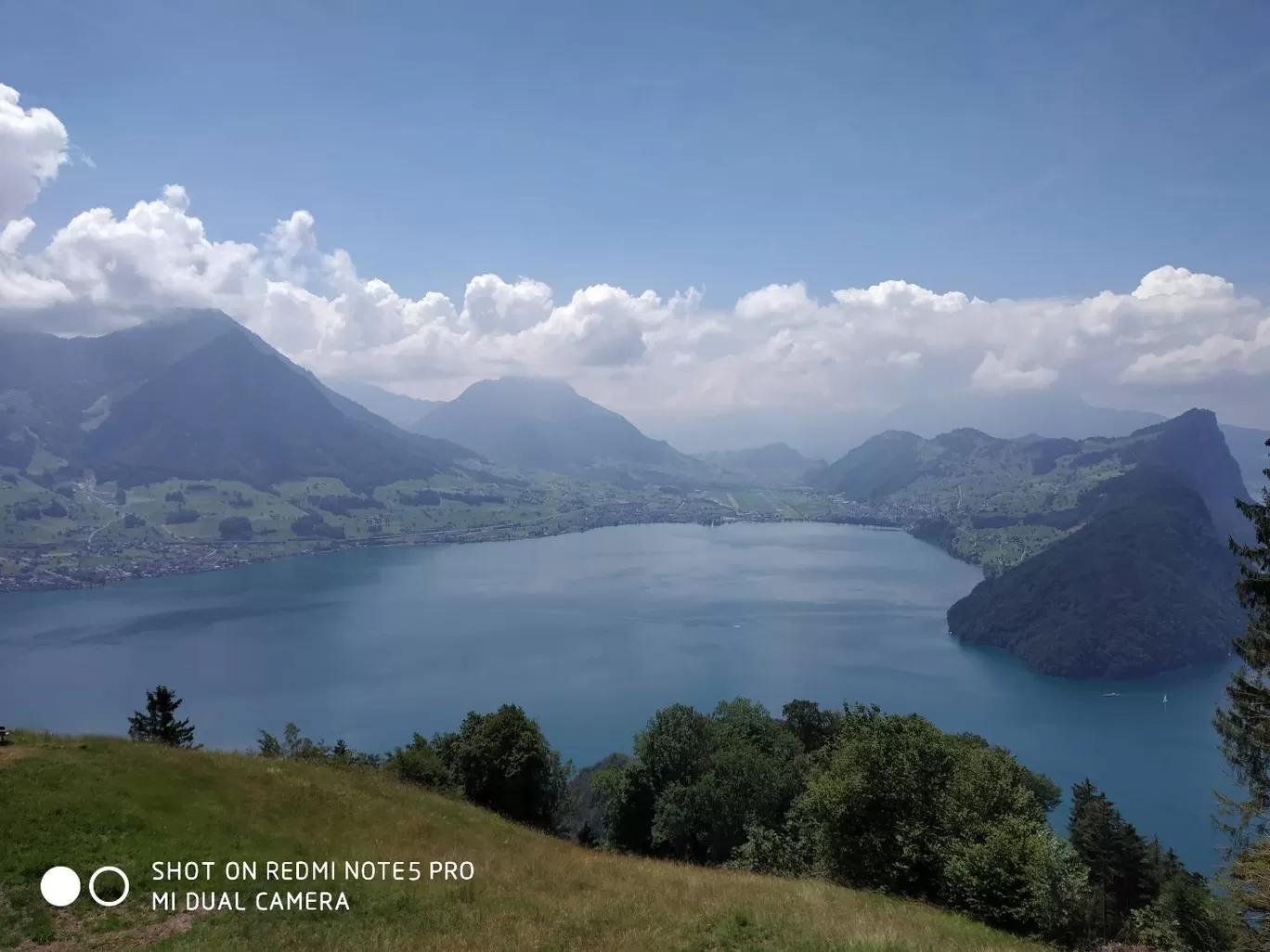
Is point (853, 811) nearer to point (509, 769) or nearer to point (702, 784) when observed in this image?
point (702, 784)

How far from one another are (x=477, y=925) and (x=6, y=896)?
371 inches

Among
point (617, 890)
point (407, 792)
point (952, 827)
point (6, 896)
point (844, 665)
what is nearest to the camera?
point (6, 896)

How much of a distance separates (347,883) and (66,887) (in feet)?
18.2

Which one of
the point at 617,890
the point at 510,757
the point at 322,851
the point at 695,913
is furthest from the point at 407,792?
the point at 510,757

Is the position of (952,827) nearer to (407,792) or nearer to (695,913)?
(695,913)

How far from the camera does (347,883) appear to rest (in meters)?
16.0

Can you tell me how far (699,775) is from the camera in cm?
4484

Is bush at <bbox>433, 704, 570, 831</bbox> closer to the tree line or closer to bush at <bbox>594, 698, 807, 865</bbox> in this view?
the tree line

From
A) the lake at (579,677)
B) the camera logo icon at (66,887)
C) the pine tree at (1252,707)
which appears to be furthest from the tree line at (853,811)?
the lake at (579,677)

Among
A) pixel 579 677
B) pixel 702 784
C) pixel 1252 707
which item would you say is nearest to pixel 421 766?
pixel 702 784

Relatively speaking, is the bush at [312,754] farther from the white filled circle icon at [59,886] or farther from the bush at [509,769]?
the white filled circle icon at [59,886]

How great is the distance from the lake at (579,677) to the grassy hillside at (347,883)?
272ft

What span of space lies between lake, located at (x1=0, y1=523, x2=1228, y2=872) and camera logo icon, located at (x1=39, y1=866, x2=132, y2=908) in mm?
88558

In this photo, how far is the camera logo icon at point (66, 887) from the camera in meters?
14.0
